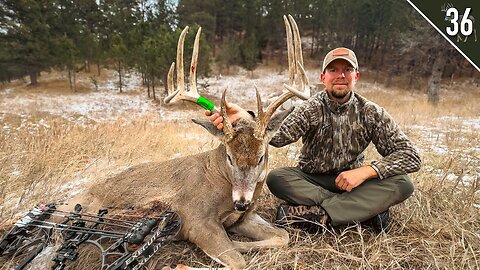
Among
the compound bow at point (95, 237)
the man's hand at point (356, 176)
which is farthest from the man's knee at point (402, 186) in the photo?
the compound bow at point (95, 237)

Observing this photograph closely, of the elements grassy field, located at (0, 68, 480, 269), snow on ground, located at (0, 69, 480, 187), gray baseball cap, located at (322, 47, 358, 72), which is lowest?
snow on ground, located at (0, 69, 480, 187)

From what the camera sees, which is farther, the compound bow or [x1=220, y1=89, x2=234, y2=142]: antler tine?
[x1=220, y1=89, x2=234, y2=142]: antler tine

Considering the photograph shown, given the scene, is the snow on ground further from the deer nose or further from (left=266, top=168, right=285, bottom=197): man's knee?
the deer nose

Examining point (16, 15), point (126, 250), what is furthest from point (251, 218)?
point (16, 15)

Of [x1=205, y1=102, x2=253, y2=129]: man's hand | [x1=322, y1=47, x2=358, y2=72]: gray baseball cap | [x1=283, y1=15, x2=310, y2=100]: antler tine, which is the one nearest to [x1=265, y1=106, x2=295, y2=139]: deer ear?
[x1=283, y1=15, x2=310, y2=100]: antler tine

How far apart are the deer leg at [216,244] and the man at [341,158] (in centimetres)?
73

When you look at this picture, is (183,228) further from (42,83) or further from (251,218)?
(42,83)

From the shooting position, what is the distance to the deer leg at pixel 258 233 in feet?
9.53

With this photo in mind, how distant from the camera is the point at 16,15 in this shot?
25.5 metres

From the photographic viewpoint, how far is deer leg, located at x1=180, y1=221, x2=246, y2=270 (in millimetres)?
2613

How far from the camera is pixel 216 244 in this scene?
271 cm

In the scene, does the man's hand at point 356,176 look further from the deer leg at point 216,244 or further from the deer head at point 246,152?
the deer leg at point 216,244

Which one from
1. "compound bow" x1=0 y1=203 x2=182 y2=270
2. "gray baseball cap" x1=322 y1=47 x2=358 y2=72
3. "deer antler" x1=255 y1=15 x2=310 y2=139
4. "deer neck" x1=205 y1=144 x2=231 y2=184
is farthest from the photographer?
"gray baseball cap" x1=322 y1=47 x2=358 y2=72

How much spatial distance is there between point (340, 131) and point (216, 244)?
156 centimetres
